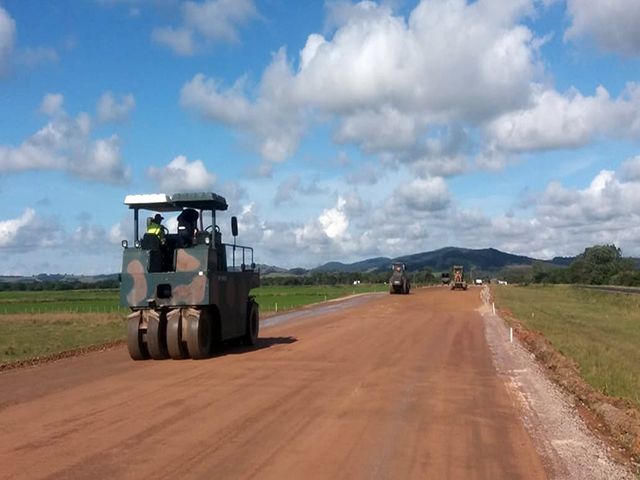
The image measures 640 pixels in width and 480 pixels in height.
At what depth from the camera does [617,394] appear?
44.8ft

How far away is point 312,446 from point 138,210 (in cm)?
1190

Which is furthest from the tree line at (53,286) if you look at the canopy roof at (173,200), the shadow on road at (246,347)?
the canopy roof at (173,200)

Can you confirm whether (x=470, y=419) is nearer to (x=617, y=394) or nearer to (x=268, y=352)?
(x=617, y=394)

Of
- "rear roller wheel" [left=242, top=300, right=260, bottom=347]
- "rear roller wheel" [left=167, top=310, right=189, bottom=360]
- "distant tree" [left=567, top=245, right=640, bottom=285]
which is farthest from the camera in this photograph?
"distant tree" [left=567, top=245, right=640, bottom=285]

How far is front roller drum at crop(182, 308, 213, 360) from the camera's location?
17.1m

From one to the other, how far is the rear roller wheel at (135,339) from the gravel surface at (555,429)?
8.66 m

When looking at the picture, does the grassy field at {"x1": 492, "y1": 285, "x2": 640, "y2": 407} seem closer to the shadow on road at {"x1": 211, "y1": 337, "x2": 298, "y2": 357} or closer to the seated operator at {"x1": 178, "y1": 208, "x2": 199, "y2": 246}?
the shadow on road at {"x1": 211, "y1": 337, "x2": 298, "y2": 357}

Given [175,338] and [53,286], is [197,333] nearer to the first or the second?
[175,338]

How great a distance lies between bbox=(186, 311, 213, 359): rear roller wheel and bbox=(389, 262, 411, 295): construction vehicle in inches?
→ 1976

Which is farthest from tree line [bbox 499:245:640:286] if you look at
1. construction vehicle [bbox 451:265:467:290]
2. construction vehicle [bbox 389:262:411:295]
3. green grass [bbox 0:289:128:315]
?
green grass [bbox 0:289:128:315]

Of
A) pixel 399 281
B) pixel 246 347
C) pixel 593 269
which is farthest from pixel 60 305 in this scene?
pixel 593 269

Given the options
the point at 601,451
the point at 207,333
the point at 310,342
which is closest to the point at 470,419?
the point at 601,451

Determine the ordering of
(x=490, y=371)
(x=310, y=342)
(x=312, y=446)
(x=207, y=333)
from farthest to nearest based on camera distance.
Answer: (x=310, y=342) < (x=207, y=333) < (x=490, y=371) < (x=312, y=446)

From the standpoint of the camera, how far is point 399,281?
66938 mm
